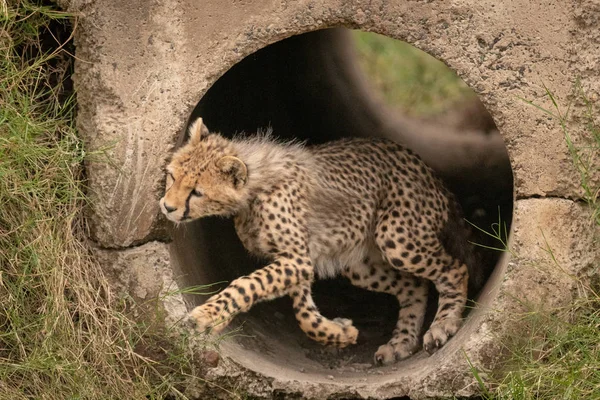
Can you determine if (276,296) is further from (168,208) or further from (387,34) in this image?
(387,34)

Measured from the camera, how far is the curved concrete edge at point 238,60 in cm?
430

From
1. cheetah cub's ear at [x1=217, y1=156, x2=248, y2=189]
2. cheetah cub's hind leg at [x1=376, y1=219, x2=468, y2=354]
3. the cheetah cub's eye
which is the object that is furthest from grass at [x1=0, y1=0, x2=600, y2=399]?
cheetah cub's hind leg at [x1=376, y1=219, x2=468, y2=354]

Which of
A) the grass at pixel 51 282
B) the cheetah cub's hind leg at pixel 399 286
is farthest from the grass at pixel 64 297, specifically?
the cheetah cub's hind leg at pixel 399 286

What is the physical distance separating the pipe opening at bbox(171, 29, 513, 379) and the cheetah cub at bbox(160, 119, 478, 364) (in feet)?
0.86

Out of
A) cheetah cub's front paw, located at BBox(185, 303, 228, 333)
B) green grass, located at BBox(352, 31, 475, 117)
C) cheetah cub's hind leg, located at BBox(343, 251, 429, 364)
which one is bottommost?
green grass, located at BBox(352, 31, 475, 117)

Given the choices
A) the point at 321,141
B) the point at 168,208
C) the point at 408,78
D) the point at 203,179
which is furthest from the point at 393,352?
the point at 408,78

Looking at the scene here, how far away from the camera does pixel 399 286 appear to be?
5.61 m

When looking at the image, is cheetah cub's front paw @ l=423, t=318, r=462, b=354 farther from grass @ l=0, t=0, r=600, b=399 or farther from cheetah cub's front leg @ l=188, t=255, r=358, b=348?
grass @ l=0, t=0, r=600, b=399

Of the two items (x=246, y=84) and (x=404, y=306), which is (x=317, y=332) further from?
(x=246, y=84)

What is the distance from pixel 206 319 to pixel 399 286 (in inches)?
62.4

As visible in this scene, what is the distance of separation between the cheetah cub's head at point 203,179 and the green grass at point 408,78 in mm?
4000

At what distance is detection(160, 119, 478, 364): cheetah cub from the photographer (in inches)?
184

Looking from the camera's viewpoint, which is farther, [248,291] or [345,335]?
[345,335]

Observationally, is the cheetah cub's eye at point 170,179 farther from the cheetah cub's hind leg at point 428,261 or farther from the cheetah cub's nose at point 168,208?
the cheetah cub's hind leg at point 428,261
